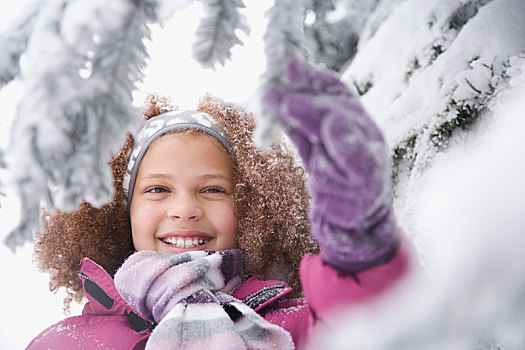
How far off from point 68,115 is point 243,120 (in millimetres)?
1541

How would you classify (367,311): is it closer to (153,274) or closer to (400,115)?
(400,115)

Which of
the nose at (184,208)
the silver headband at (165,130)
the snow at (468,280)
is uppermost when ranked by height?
the silver headband at (165,130)

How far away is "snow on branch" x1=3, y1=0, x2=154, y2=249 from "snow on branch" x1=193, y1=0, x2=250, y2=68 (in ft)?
0.30

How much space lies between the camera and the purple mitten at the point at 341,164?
30.0 inches

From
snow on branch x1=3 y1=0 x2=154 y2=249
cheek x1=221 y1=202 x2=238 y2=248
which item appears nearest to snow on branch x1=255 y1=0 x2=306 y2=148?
snow on branch x1=3 y1=0 x2=154 y2=249

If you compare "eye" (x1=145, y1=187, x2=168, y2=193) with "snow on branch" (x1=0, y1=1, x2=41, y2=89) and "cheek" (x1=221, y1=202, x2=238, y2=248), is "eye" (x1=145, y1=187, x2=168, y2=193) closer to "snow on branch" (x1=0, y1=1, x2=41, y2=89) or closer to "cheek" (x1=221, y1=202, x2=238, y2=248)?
"cheek" (x1=221, y1=202, x2=238, y2=248)

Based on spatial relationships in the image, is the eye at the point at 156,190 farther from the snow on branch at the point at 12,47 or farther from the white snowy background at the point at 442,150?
the snow on branch at the point at 12,47

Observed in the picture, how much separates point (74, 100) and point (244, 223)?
1433mm

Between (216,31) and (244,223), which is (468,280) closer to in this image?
(216,31)

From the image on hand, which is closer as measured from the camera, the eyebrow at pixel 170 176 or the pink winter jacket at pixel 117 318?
the pink winter jacket at pixel 117 318

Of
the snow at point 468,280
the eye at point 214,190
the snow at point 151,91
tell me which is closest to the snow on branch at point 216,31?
the snow at point 151,91

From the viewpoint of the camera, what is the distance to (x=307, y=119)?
0.77 meters

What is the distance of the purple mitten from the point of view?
761 mm

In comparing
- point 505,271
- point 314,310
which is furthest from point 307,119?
point 314,310
